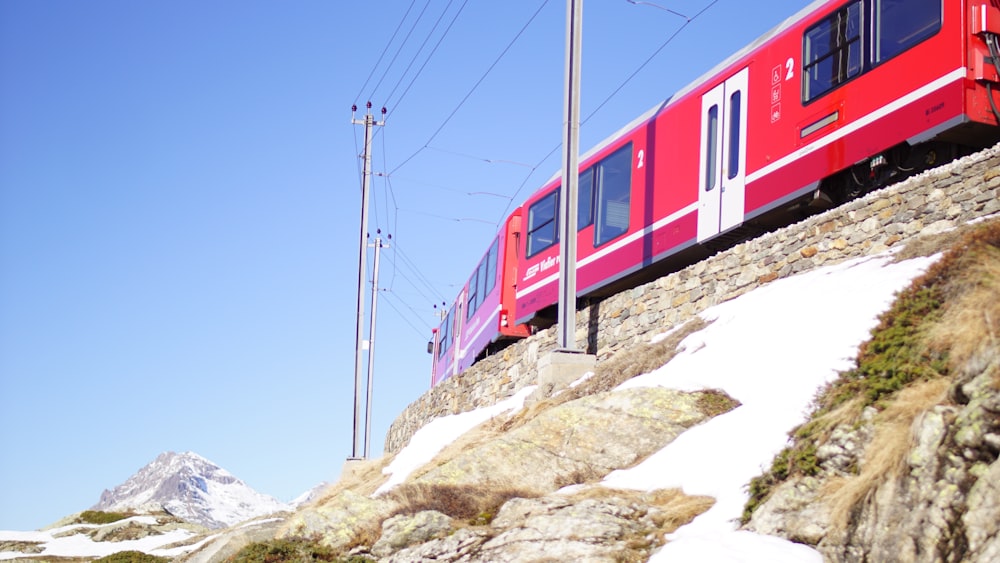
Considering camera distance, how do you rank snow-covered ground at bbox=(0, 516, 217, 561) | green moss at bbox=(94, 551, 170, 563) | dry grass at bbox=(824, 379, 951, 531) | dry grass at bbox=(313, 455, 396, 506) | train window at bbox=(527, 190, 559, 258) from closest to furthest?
dry grass at bbox=(824, 379, 951, 531) < dry grass at bbox=(313, 455, 396, 506) < green moss at bbox=(94, 551, 170, 563) < train window at bbox=(527, 190, 559, 258) < snow-covered ground at bbox=(0, 516, 217, 561)

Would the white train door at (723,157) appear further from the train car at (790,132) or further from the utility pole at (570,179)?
the utility pole at (570,179)

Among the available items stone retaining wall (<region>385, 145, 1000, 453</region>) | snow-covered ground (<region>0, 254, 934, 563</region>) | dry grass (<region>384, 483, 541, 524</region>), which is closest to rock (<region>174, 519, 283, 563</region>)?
dry grass (<region>384, 483, 541, 524</region>)

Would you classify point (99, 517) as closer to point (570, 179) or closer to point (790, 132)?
point (570, 179)

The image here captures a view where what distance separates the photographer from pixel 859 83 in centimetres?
1278

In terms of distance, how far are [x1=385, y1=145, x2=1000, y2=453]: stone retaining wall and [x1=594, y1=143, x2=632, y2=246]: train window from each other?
1.17m

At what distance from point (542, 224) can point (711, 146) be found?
17.5 ft

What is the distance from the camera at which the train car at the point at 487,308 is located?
22.3m

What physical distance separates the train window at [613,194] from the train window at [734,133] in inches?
101

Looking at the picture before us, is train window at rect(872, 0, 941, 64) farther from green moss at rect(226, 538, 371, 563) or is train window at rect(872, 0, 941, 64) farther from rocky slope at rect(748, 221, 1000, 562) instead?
green moss at rect(226, 538, 371, 563)

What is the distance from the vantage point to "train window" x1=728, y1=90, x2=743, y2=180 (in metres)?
14.8

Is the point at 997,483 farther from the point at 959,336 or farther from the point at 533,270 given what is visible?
the point at 533,270

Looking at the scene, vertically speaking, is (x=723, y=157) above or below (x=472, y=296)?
above

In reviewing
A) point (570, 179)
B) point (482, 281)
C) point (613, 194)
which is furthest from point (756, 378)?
point (482, 281)

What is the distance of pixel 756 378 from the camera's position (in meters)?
10.5
